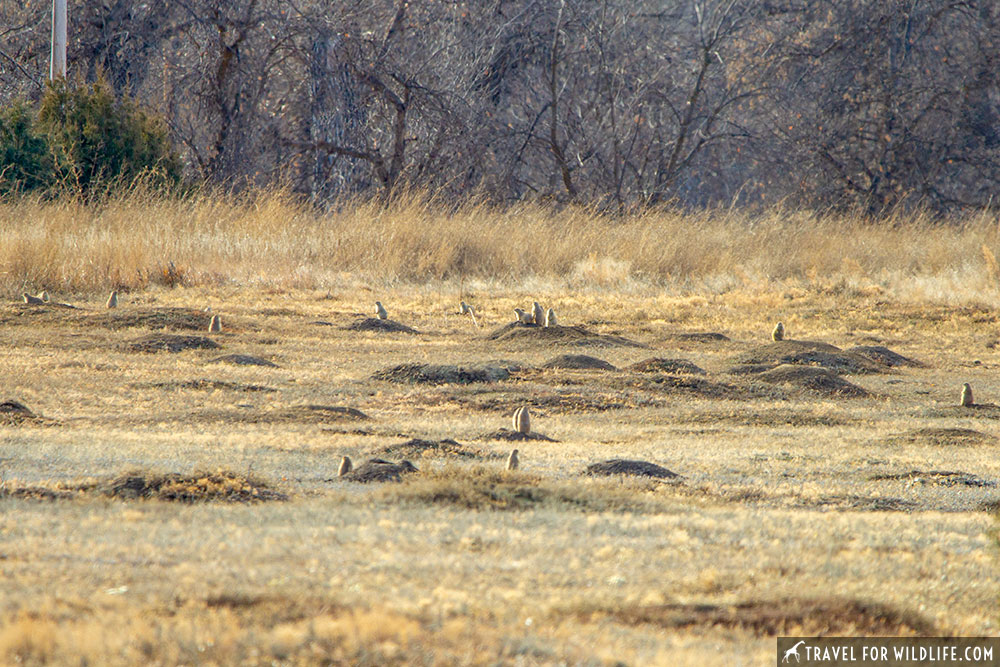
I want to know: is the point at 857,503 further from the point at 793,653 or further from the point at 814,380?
the point at 814,380

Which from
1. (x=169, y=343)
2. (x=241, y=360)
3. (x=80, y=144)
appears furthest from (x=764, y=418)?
(x=80, y=144)

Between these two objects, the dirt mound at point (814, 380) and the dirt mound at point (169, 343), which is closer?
the dirt mound at point (814, 380)

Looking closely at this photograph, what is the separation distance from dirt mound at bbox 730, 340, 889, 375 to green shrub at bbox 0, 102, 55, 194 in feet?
40.1

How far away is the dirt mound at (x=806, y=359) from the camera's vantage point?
12797mm

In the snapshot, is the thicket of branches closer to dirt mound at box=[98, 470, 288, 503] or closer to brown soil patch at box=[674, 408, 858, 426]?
brown soil patch at box=[674, 408, 858, 426]

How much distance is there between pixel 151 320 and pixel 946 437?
8242mm

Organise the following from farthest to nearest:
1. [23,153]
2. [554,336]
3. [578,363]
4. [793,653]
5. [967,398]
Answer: [23,153]
[554,336]
[578,363]
[967,398]
[793,653]

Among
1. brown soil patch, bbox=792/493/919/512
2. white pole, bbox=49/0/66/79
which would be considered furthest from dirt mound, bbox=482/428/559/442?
white pole, bbox=49/0/66/79

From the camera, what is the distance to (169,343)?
1245 centimetres

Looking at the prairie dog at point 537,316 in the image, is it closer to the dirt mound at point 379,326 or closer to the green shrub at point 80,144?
the dirt mound at point 379,326

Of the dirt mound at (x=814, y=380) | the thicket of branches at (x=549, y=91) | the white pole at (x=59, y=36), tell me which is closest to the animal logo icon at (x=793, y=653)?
the dirt mound at (x=814, y=380)

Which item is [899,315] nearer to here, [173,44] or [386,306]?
[386,306]

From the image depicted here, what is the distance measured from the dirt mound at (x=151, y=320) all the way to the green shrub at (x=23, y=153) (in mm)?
7349

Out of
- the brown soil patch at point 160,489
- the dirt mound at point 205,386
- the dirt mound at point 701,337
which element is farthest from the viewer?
the dirt mound at point 701,337
